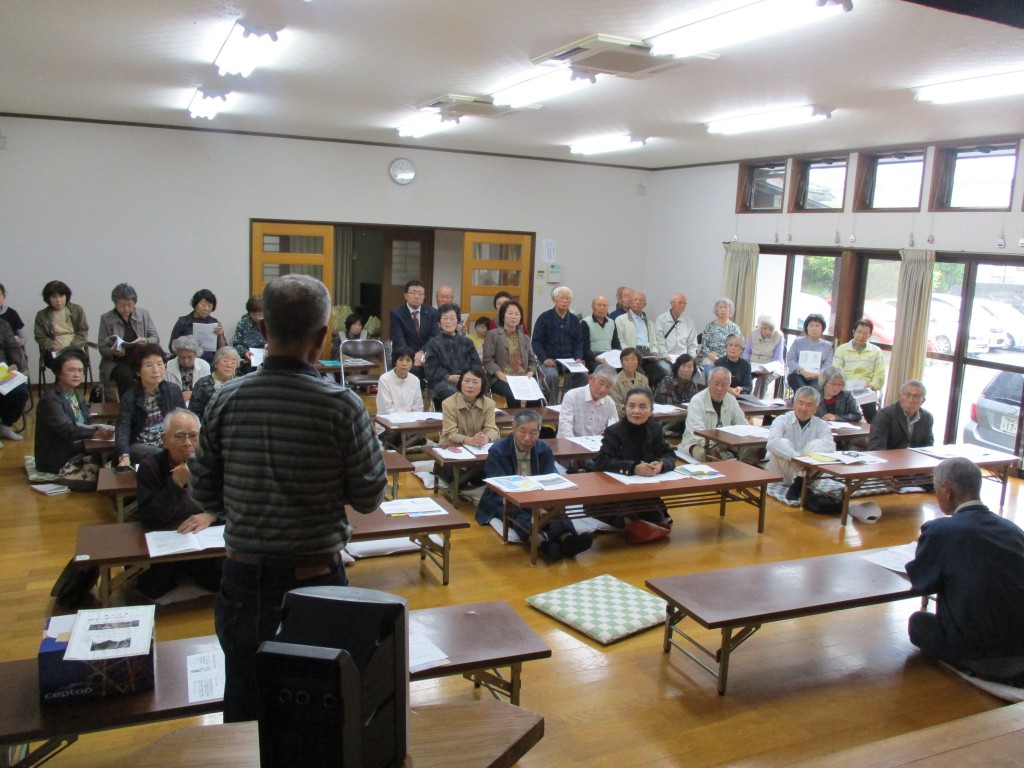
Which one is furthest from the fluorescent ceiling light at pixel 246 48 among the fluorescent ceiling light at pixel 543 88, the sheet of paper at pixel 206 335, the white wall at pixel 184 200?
the white wall at pixel 184 200

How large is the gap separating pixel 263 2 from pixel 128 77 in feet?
10.0

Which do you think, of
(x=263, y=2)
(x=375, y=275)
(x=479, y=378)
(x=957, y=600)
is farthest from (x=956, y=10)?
(x=375, y=275)

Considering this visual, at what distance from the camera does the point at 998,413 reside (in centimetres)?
784

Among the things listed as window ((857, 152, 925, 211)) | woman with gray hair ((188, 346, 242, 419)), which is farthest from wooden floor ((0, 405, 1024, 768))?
window ((857, 152, 925, 211))

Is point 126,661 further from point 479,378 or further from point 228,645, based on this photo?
point 479,378

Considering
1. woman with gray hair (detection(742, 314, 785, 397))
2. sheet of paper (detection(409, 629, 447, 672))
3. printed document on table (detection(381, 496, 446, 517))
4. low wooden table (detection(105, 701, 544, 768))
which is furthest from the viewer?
woman with gray hair (detection(742, 314, 785, 397))

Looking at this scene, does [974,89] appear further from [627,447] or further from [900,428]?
[627,447]

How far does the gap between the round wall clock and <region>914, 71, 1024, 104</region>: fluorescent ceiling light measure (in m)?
6.55

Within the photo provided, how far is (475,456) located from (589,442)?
1.04 metres

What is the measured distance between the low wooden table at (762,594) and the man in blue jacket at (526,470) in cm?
114

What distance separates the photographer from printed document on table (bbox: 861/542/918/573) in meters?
4.26

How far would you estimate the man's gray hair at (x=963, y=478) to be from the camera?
3.69 m

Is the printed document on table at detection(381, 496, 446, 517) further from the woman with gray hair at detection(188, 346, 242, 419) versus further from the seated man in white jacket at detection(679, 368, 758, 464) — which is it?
the seated man in white jacket at detection(679, 368, 758, 464)

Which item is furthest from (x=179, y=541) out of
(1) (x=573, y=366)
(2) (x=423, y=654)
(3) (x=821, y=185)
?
(3) (x=821, y=185)
